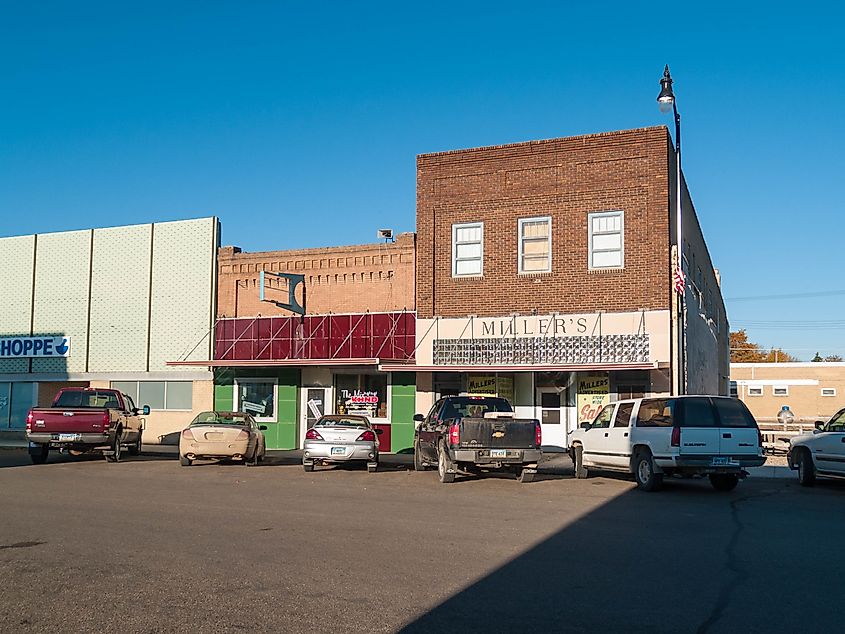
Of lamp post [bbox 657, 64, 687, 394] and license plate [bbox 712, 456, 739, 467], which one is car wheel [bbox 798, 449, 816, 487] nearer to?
license plate [bbox 712, 456, 739, 467]

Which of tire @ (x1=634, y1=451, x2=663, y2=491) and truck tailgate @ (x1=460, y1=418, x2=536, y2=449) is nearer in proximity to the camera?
tire @ (x1=634, y1=451, x2=663, y2=491)

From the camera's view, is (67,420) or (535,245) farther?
(535,245)

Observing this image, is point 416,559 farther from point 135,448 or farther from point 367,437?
point 135,448

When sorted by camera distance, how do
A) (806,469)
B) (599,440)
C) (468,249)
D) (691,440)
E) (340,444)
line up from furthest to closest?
1. (468,249)
2. (340,444)
3. (599,440)
4. (806,469)
5. (691,440)

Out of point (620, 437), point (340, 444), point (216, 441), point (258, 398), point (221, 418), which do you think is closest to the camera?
point (620, 437)

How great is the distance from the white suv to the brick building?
5.47m

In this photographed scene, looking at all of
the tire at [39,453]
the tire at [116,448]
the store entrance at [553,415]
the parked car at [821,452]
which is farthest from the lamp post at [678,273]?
the tire at [39,453]

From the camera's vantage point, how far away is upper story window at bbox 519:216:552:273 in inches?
989

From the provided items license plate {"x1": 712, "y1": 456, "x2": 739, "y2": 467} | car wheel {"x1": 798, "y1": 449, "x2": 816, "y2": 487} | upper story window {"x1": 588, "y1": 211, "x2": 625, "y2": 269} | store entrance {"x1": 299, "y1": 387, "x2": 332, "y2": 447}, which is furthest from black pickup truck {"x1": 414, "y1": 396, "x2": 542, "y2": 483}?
store entrance {"x1": 299, "y1": 387, "x2": 332, "y2": 447}

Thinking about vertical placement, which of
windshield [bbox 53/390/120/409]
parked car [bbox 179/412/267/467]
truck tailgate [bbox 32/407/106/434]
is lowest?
parked car [bbox 179/412/267/467]

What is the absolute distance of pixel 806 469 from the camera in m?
18.0

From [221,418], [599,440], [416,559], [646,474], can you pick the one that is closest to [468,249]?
[221,418]

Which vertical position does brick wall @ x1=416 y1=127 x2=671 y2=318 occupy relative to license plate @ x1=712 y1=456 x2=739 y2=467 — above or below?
above

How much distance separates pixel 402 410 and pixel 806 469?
1195cm
